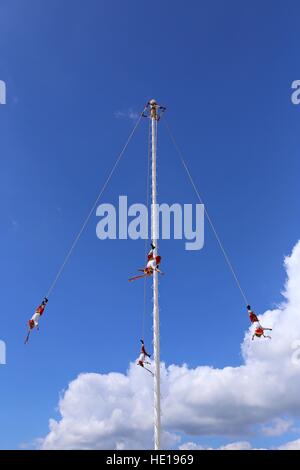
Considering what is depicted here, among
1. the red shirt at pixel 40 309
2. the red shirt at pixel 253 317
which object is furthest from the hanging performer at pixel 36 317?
the red shirt at pixel 253 317

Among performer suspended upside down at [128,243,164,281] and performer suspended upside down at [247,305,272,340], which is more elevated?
performer suspended upside down at [128,243,164,281]

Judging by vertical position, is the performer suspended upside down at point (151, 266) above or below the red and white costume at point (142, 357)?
above

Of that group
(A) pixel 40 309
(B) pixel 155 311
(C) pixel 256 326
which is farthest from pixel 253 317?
(A) pixel 40 309

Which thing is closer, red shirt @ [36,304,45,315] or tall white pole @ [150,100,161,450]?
tall white pole @ [150,100,161,450]

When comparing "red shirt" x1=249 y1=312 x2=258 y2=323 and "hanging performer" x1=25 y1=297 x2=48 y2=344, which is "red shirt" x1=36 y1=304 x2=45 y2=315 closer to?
"hanging performer" x1=25 y1=297 x2=48 y2=344

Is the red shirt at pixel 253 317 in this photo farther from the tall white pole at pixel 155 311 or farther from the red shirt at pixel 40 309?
the red shirt at pixel 40 309

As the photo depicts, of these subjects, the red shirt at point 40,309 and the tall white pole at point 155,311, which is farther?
the red shirt at point 40,309

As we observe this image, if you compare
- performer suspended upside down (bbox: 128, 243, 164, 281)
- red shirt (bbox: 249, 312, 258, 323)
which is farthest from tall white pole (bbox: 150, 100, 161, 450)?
red shirt (bbox: 249, 312, 258, 323)

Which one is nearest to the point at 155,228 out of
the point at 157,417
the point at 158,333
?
the point at 158,333

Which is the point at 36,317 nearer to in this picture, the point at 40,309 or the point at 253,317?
the point at 40,309

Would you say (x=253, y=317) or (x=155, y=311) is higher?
(x=253, y=317)
